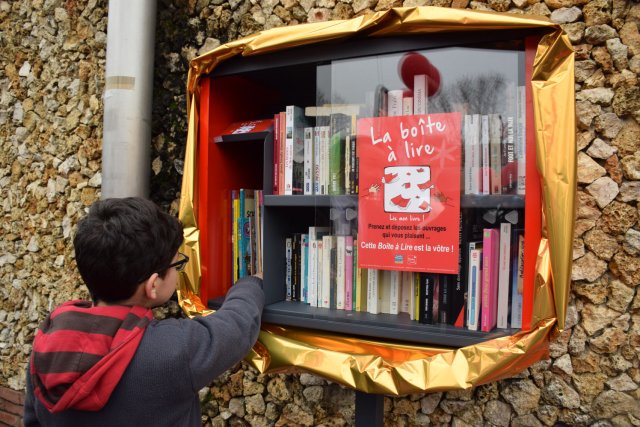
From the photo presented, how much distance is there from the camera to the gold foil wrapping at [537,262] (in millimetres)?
1105

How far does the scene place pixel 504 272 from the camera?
1.25 m

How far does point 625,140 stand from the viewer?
1482 mm

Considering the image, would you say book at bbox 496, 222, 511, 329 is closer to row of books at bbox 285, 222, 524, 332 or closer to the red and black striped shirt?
row of books at bbox 285, 222, 524, 332

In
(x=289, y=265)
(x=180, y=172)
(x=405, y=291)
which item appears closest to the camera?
(x=405, y=291)

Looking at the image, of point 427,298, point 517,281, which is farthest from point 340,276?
point 517,281

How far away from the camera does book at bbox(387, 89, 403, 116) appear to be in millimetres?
1338

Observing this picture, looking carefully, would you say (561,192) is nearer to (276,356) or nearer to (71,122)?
(276,356)

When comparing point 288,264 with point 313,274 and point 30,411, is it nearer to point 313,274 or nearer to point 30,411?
point 313,274

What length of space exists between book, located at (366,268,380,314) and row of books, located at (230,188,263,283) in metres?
0.41

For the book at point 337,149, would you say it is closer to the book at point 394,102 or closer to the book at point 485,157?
the book at point 394,102

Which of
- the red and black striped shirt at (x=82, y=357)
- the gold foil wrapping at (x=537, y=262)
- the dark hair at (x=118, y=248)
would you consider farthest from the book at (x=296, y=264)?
the red and black striped shirt at (x=82, y=357)

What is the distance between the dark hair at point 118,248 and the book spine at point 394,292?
599 mm

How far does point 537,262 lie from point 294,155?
0.73 meters

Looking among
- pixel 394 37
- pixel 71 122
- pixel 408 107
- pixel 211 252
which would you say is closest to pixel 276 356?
pixel 211 252
